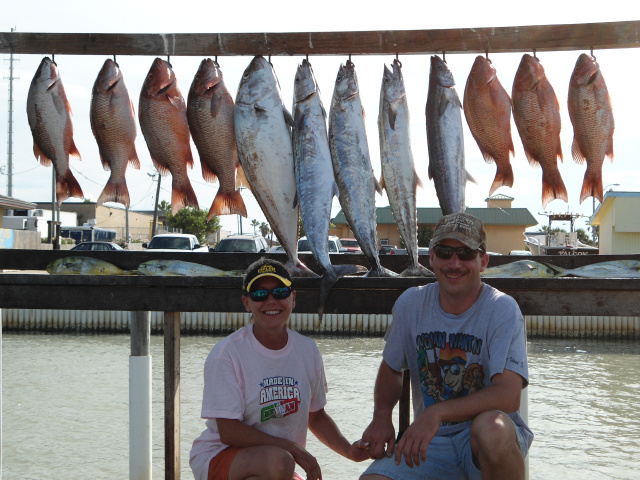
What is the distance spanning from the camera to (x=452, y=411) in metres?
2.32

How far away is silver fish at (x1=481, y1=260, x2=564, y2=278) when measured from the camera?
10.9ft

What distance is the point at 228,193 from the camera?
3152mm

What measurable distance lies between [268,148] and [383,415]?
1318 millimetres

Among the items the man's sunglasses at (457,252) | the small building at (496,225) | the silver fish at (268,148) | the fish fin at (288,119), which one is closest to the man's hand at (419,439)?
the man's sunglasses at (457,252)

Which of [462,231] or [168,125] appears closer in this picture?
[462,231]

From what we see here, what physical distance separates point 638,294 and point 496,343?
0.86 metres

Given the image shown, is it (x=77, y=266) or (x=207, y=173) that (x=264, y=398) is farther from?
(x=77, y=266)

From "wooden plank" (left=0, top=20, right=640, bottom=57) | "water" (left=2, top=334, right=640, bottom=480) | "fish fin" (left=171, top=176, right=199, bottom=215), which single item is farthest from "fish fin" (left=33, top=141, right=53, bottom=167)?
"water" (left=2, top=334, right=640, bottom=480)

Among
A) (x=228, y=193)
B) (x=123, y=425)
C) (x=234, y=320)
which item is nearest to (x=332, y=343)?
(x=234, y=320)

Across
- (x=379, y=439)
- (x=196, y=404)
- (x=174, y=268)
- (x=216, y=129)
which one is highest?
(x=216, y=129)

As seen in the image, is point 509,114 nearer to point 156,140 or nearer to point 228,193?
point 228,193

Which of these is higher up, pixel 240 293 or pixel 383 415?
pixel 240 293

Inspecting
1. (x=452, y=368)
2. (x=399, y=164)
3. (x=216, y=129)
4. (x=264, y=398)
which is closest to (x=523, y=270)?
(x=399, y=164)

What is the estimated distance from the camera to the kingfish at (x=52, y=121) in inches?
127
